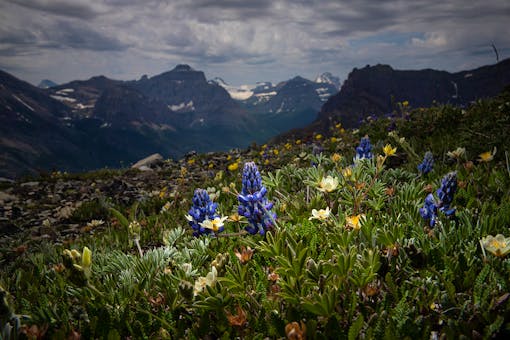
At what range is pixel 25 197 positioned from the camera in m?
10.5

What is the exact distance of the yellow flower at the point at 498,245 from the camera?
1877 millimetres

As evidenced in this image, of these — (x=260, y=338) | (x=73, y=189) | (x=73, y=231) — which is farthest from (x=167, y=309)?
(x=73, y=189)

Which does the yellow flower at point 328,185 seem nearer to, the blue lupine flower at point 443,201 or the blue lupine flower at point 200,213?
the blue lupine flower at point 443,201

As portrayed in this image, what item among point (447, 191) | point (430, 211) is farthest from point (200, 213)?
point (447, 191)

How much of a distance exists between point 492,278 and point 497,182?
195 centimetres

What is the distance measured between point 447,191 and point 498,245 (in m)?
0.71

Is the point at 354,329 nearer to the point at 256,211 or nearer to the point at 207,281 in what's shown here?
the point at 207,281

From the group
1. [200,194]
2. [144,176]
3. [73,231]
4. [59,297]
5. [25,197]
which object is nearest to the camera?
[59,297]

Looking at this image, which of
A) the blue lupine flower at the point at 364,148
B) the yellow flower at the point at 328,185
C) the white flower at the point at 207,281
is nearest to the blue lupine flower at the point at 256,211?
the yellow flower at the point at 328,185

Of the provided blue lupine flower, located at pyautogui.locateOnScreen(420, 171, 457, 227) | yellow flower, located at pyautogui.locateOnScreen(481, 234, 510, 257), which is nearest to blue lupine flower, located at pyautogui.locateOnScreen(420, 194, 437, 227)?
blue lupine flower, located at pyautogui.locateOnScreen(420, 171, 457, 227)

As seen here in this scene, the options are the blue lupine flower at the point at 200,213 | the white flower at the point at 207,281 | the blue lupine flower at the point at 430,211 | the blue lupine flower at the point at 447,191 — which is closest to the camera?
the white flower at the point at 207,281

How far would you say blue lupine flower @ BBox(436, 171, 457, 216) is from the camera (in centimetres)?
256

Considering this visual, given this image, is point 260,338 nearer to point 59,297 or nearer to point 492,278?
point 492,278

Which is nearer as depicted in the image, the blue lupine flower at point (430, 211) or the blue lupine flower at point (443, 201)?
the blue lupine flower at point (443, 201)
